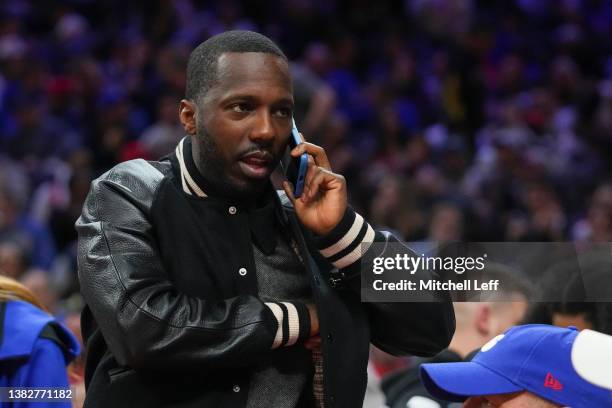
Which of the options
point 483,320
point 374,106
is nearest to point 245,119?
point 483,320

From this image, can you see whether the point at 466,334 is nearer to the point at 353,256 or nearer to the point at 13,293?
the point at 353,256

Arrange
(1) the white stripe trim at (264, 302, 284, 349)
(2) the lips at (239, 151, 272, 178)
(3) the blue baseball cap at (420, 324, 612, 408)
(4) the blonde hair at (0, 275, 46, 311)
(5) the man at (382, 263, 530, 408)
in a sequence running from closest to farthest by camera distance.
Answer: (3) the blue baseball cap at (420, 324, 612, 408), (1) the white stripe trim at (264, 302, 284, 349), (2) the lips at (239, 151, 272, 178), (4) the blonde hair at (0, 275, 46, 311), (5) the man at (382, 263, 530, 408)

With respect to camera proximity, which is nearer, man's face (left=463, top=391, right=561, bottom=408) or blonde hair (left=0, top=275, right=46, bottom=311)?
man's face (left=463, top=391, right=561, bottom=408)

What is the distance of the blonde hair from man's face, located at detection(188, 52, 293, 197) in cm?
91

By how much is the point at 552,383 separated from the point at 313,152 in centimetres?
78

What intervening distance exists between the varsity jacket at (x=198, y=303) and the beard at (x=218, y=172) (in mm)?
30

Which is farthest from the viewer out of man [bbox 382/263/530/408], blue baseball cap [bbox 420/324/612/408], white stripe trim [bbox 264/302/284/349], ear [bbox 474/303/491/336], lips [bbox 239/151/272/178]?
ear [bbox 474/303/491/336]

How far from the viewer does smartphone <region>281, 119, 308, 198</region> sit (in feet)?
8.67

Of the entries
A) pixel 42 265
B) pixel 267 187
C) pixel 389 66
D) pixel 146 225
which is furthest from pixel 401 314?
pixel 389 66

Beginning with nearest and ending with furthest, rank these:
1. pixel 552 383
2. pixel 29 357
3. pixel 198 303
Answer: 1. pixel 552 383
2. pixel 198 303
3. pixel 29 357

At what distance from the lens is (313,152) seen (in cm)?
267

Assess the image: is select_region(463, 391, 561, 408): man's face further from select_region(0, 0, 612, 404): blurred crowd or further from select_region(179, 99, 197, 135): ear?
select_region(0, 0, 612, 404): blurred crowd

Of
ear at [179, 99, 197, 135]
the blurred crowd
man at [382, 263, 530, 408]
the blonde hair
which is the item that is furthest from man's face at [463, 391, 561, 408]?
the blurred crowd

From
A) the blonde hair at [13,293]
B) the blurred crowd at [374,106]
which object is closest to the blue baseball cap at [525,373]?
the blonde hair at [13,293]
